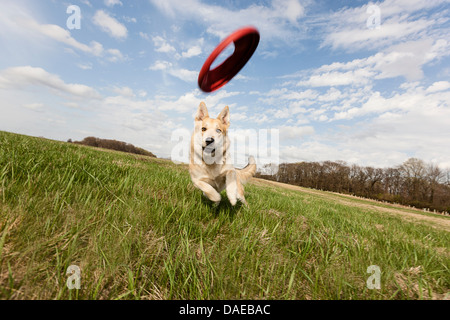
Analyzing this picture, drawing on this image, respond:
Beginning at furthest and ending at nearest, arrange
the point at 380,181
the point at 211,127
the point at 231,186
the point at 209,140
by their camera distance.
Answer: the point at 380,181 < the point at 231,186 < the point at 211,127 < the point at 209,140

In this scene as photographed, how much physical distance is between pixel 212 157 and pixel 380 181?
3339 inches

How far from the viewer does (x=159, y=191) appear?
392 centimetres

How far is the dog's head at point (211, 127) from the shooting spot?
3447mm

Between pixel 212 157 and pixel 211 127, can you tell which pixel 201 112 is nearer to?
pixel 211 127

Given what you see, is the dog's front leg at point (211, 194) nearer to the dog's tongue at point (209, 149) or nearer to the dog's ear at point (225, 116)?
the dog's tongue at point (209, 149)

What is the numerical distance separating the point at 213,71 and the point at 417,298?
4369mm

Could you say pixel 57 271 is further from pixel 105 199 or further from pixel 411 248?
pixel 411 248

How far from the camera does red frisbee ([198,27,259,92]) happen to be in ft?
10.1

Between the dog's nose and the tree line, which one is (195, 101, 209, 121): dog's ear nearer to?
the dog's nose

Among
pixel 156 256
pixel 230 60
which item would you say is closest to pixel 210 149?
pixel 230 60

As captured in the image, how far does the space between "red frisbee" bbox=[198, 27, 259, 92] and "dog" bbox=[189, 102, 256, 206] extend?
541 mm

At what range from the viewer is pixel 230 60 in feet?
13.2

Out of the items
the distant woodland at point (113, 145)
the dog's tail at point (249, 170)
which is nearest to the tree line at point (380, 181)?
the distant woodland at point (113, 145)
